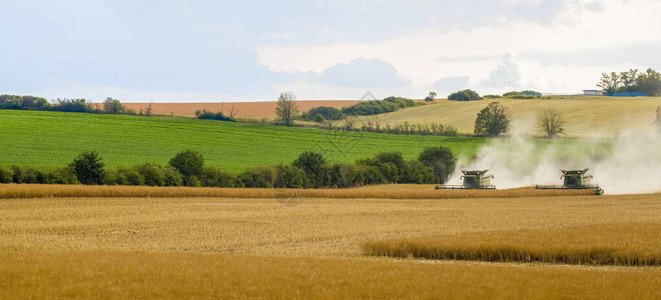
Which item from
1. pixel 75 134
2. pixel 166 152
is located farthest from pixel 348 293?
pixel 75 134

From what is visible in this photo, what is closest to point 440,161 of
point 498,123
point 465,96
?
point 498,123

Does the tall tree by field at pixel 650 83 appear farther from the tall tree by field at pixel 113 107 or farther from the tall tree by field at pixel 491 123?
the tall tree by field at pixel 113 107

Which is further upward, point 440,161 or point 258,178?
point 440,161

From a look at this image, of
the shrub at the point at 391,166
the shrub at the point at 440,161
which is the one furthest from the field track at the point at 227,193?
the shrub at the point at 440,161

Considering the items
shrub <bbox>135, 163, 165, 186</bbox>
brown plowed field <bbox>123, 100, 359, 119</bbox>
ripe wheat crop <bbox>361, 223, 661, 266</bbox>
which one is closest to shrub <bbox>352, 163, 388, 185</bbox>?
shrub <bbox>135, 163, 165, 186</bbox>

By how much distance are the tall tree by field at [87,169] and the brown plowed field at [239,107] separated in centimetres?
6274

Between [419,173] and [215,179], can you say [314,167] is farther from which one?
[419,173]

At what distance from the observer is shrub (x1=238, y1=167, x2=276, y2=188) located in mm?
71688

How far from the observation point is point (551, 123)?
126 metres

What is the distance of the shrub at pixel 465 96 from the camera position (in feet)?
576

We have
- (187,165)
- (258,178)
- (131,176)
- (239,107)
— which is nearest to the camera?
(131,176)

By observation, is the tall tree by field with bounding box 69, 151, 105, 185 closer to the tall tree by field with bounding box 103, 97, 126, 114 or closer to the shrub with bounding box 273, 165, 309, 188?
the shrub with bounding box 273, 165, 309, 188

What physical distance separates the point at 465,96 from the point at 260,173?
11148 centimetres

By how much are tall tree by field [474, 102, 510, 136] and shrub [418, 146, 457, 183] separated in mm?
30578
